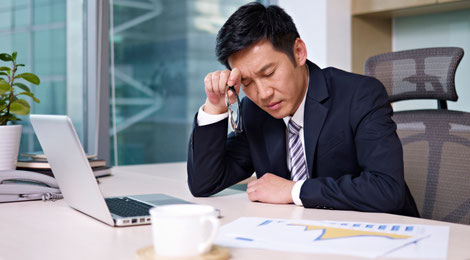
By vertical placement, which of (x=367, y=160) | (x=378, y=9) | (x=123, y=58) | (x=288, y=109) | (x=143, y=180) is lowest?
(x=143, y=180)

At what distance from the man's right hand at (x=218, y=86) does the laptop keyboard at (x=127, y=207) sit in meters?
0.41

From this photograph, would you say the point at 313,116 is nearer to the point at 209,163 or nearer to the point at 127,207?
the point at 209,163

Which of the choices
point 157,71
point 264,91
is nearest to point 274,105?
point 264,91

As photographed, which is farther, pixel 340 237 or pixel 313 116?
pixel 313 116

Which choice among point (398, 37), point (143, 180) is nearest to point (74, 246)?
point (143, 180)

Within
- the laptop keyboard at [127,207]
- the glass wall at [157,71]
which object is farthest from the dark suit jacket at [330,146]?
the glass wall at [157,71]

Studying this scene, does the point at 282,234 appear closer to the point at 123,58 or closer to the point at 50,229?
the point at 50,229

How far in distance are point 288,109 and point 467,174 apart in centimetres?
72

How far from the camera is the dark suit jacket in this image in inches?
55.6

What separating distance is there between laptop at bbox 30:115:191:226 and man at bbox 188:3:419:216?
342 millimetres

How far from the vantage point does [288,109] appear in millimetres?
1609

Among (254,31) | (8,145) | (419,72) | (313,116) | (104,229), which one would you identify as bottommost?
(104,229)

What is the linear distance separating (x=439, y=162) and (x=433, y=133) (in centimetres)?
11

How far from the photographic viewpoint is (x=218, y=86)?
1.59 m
